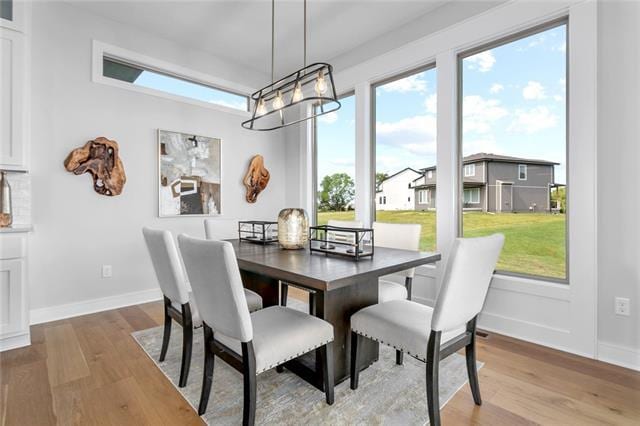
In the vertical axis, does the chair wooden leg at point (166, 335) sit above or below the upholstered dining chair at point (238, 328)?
below

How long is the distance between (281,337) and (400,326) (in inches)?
24.2

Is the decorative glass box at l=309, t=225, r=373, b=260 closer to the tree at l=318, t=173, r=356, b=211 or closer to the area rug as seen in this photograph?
the area rug

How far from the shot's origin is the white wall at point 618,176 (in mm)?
2143

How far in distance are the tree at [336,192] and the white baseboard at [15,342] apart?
3299mm

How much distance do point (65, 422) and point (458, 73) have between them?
3.82 meters

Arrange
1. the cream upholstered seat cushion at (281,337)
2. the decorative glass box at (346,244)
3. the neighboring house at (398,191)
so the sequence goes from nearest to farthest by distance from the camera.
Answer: the cream upholstered seat cushion at (281,337), the decorative glass box at (346,244), the neighboring house at (398,191)

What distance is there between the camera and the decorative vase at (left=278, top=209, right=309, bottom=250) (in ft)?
7.76

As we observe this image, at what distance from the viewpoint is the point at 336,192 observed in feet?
14.5

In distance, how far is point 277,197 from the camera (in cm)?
488

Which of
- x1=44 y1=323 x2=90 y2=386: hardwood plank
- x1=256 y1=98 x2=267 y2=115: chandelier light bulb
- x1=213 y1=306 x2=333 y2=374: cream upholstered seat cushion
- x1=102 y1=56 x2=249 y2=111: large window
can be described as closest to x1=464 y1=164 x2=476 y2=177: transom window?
x1=256 y1=98 x2=267 y2=115: chandelier light bulb

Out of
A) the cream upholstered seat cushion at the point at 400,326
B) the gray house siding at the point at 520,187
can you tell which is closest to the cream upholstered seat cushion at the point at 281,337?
the cream upholstered seat cushion at the point at 400,326

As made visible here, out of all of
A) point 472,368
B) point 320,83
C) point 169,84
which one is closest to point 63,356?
point 320,83

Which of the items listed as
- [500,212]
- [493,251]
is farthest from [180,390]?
[500,212]

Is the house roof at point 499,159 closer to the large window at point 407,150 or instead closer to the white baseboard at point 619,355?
the large window at point 407,150
